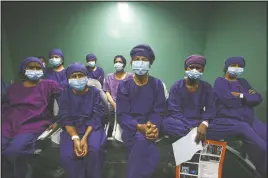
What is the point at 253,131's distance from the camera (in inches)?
60.2

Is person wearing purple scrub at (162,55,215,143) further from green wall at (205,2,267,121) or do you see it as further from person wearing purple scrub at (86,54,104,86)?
person wearing purple scrub at (86,54,104,86)

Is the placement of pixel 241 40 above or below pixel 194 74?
above

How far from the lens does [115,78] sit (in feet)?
5.97

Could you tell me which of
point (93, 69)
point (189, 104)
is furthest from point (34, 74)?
point (189, 104)

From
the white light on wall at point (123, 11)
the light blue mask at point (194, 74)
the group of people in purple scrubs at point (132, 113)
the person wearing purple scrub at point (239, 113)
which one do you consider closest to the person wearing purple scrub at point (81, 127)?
the group of people in purple scrubs at point (132, 113)

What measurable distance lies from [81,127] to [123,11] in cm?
86

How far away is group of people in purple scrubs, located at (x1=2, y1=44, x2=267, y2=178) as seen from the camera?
1523 mm

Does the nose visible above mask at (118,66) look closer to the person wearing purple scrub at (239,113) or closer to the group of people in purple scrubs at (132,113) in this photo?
the group of people in purple scrubs at (132,113)

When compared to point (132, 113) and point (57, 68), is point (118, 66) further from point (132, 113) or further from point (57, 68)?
point (57, 68)

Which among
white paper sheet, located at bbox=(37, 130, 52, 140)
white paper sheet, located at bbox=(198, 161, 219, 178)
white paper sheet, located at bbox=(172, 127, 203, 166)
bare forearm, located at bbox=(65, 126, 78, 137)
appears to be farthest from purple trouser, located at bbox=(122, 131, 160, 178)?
white paper sheet, located at bbox=(37, 130, 52, 140)

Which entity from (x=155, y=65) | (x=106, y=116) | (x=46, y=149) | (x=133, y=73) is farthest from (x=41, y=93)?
(x=155, y=65)

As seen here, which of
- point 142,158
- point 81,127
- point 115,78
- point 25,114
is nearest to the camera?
point 142,158

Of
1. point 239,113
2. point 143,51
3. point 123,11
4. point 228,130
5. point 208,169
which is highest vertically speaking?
point 123,11

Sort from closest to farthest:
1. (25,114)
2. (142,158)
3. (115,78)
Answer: (142,158) < (25,114) < (115,78)
